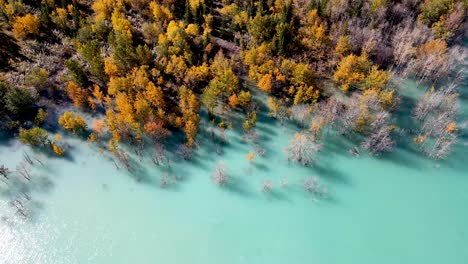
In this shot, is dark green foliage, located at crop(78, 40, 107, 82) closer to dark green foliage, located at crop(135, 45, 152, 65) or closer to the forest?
the forest

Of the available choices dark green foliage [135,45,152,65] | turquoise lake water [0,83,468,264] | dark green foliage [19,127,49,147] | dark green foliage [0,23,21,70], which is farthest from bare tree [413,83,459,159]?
dark green foliage [0,23,21,70]

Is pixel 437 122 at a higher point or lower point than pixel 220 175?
higher

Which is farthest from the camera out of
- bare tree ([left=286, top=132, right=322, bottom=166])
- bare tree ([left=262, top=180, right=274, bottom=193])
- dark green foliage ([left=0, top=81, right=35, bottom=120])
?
dark green foliage ([left=0, top=81, right=35, bottom=120])

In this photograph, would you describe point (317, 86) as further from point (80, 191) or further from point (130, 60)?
point (80, 191)

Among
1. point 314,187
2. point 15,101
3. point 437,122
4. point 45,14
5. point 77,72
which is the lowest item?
point 314,187

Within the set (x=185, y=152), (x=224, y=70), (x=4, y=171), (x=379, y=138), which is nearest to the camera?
(x=4, y=171)

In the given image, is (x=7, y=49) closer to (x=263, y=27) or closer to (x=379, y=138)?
(x=263, y=27)

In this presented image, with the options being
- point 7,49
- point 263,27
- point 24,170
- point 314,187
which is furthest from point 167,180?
point 7,49

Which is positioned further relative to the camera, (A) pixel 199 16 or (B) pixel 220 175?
(A) pixel 199 16

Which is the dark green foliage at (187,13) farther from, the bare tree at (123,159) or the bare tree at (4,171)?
the bare tree at (4,171)
